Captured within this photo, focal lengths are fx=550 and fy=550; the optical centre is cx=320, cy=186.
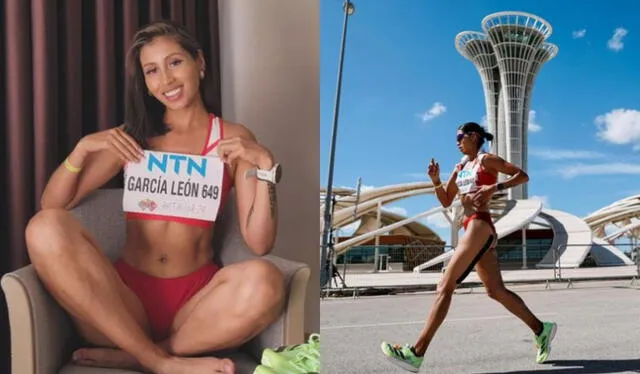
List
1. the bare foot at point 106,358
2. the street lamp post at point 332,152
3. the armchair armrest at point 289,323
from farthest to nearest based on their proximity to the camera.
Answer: the street lamp post at point 332,152, the armchair armrest at point 289,323, the bare foot at point 106,358

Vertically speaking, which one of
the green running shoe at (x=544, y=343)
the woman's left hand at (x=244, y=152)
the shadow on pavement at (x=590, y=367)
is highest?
the woman's left hand at (x=244, y=152)

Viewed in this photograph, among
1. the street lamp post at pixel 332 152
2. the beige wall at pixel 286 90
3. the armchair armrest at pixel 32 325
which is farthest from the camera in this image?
the street lamp post at pixel 332 152

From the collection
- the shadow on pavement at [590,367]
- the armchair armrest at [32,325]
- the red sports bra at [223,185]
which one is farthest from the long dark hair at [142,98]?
the shadow on pavement at [590,367]

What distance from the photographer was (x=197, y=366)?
1.64 meters

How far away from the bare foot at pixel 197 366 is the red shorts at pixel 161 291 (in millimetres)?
83

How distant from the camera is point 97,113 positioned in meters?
1.69

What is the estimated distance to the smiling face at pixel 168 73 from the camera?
175 centimetres

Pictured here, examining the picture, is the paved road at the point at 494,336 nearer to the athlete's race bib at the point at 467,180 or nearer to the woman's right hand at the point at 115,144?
the athlete's race bib at the point at 467,180

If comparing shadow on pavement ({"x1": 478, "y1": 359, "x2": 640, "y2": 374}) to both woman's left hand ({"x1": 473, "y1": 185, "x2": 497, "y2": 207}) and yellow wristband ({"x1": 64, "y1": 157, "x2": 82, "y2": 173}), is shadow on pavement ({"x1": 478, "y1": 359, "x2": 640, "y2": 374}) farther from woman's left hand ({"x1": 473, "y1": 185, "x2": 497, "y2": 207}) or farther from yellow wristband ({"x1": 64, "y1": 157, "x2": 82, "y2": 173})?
yellow wristband ({"x1": 64, "y1": 157, "x2": 82, "y2": 173})

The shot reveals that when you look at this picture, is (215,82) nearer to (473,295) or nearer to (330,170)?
(330,170)

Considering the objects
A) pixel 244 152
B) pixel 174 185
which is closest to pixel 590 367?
pixel 244 152

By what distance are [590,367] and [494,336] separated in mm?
550

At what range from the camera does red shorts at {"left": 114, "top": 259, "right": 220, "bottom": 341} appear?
166cm

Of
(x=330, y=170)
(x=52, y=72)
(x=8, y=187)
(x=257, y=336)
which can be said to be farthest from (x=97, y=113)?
(x=330, y=170)
